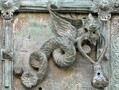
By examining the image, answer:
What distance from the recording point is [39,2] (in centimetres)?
338

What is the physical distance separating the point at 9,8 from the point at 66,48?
36 cm

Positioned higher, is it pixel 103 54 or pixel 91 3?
pixel 91 3

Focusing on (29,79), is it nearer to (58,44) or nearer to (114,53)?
(58,44)

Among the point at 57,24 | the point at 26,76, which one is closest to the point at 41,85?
the point at 26,76

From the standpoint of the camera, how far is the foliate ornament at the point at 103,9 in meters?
3.34

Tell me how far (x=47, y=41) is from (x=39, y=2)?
212 mm

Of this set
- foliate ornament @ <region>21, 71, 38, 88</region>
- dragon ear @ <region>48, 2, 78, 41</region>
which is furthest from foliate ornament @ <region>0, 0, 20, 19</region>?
foliate ornament @ <region>21, 71, 38, 88</region>

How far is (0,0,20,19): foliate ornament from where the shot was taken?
335 cm

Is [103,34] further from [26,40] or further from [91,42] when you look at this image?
[26,40]

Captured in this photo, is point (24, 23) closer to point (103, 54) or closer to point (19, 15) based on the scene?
point (19, 15)

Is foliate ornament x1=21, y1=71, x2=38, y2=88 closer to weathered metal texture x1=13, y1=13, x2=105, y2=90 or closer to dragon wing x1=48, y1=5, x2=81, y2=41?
weathered metal texture x1=13, y1=13, x2=105, y2=90

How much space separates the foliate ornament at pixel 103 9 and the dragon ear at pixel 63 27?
146 millimetres

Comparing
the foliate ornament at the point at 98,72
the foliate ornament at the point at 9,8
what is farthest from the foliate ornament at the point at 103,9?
the foliate ornament at the point at 9,8

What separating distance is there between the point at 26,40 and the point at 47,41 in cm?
12
